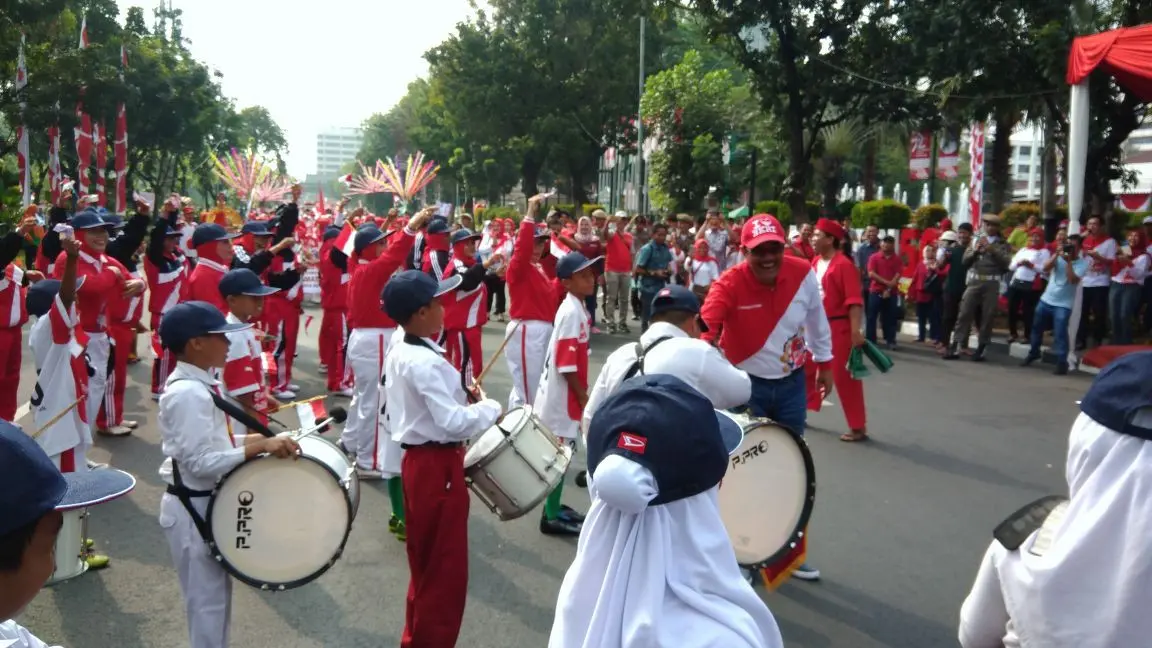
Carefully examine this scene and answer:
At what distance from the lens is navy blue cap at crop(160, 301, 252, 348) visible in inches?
152

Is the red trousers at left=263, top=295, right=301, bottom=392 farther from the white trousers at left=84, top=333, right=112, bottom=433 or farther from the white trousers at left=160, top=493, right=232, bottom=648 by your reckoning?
the white trousers at left=160, top=493, right=232, bottom=648

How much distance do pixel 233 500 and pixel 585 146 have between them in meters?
46.1

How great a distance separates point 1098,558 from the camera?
7.00 feet

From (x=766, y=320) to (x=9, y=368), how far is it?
5.40 metres

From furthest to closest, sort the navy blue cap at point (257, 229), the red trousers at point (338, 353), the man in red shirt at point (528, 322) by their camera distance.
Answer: the navy blue cap at point (257, 229)
the red trousers at point (338, 353)
the man in red shirt at point (528, 322)

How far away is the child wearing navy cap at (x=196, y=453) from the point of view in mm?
3734

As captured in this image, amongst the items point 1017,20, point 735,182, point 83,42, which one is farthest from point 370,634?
point 735,182

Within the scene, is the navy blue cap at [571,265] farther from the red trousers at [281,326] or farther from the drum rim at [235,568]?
the red trousers at [281,326]

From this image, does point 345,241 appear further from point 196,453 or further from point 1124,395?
point 1124,395

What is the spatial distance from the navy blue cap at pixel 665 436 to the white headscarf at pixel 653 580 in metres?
0.04

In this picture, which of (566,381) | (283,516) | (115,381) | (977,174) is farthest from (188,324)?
(977,174)

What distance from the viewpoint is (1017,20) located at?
15867mm

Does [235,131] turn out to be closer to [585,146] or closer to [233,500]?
[585,146]

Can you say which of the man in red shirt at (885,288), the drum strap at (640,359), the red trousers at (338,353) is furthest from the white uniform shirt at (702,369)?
the man in red shirt at (885,288)
